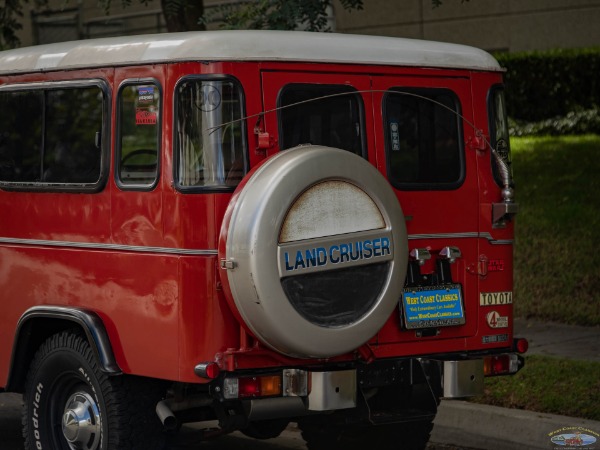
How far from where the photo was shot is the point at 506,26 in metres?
19.5

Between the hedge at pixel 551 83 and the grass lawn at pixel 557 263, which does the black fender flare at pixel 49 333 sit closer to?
the grass lawn at pixel 557 263

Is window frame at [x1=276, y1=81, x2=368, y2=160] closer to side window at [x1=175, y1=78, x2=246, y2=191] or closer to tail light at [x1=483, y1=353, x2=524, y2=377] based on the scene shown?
side window at [x1=175, y1=78, x2=246, y2=191]

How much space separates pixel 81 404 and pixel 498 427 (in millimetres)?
2822

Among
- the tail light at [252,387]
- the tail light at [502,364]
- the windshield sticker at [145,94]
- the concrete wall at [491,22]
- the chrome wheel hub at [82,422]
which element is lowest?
the chrome wheel hub at [82,422]

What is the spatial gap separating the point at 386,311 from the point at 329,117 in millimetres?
1091

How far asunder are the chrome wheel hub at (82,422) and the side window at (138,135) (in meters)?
1.20

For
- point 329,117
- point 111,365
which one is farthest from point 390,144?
point 111,365

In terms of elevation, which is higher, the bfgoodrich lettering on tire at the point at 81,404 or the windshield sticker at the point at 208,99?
the windshield sticker at the point at 208,99

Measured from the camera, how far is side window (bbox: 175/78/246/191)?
247 inches

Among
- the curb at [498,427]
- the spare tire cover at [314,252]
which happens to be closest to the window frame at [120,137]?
the spare tire cover at [314,252]

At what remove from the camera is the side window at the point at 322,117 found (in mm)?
6512

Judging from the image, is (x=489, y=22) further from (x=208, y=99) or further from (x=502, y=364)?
(x=208, y=99)

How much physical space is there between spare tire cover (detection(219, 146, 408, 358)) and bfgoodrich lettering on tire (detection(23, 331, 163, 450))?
887mm

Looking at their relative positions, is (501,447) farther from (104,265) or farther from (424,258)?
(104,265)
